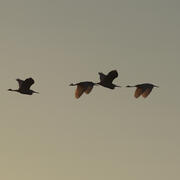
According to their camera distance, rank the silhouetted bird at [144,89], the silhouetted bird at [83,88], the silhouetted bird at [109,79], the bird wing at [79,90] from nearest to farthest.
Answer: the silhouetted bird at [109,79] < the silhouetted bird at [83,88] < the bird wing at [79,90] < the silhouetted bird at [144,89]

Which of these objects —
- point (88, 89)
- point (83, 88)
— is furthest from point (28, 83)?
point (88, 89)

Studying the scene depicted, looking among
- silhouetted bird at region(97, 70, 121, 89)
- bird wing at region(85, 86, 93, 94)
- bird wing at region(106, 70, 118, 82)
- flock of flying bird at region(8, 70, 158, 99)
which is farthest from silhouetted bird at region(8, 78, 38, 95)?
bird wing at region(106, 70, 118, 82)

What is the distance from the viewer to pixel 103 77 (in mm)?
120375

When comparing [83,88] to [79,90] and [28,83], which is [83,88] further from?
[28,83]

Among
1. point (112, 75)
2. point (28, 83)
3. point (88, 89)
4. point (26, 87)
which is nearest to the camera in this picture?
point (28, 83)

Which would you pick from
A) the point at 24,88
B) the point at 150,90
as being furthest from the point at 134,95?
the point at 24,88

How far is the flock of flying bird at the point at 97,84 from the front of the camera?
376ft

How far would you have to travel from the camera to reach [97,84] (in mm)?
→ 116875

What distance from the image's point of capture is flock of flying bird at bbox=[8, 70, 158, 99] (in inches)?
4517

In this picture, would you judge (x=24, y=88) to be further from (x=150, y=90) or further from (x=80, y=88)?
(x=150, y=90)

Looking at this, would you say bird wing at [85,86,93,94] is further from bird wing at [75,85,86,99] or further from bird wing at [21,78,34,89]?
bird wing at [21,78,34,89]

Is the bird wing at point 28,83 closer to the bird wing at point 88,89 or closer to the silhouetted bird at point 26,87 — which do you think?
the silhouetted bird at point 26,87

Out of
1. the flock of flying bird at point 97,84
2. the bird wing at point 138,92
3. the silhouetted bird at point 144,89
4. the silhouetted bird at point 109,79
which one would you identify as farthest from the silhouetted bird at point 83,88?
the silhouetted bird at point 144,89

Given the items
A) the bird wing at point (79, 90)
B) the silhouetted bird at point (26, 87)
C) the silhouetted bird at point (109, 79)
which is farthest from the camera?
the bird wing at point (79, 90)
